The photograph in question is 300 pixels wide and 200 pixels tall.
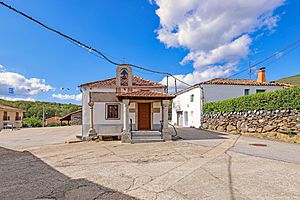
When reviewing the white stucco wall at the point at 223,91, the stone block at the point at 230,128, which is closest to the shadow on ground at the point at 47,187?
the stone block at the point at 230,128

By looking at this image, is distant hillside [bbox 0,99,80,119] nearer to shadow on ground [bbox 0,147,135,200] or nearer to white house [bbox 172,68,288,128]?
white house [bbox 172,68,288,128]

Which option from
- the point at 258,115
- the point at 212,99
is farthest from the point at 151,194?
the point at 212,99

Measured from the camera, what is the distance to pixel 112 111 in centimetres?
1507

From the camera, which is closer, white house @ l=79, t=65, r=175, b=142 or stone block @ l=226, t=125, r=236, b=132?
white house @ l=79, t=65, r=175, b=142

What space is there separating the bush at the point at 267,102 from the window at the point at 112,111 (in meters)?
9.93

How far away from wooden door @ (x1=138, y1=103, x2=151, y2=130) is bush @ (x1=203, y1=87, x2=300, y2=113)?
7.56 m

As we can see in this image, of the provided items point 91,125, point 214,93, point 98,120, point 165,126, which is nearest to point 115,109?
point 98,120

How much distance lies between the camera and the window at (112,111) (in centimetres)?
1501

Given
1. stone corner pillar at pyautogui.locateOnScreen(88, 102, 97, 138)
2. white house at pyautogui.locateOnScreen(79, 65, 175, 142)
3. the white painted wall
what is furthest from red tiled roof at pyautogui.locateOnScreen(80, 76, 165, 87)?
the white painted wall

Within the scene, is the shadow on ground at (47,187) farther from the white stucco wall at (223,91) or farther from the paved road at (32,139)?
the white stucco wall at (223,91)

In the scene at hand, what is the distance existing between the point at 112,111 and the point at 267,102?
1091 centimetres

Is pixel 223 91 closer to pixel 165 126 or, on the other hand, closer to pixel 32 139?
pixel 165 126

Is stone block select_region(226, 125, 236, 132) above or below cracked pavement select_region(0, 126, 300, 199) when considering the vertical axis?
above

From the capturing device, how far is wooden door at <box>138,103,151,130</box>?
15484 mm
